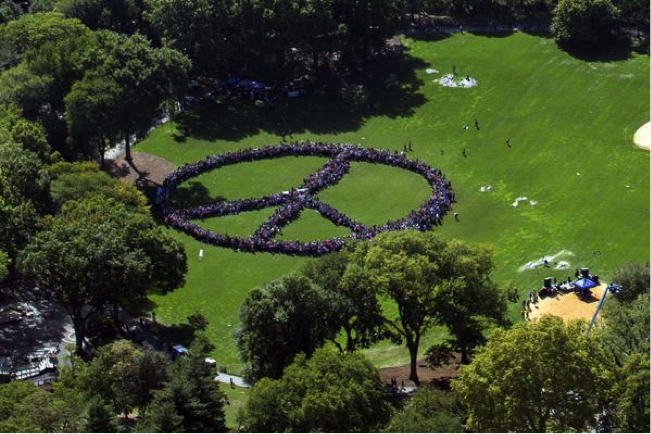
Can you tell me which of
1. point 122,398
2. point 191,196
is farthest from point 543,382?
point 191,196

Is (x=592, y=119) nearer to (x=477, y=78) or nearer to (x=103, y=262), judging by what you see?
(x=477, y=78)

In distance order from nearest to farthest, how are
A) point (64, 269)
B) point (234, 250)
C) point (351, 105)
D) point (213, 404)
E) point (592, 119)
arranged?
point (213, 404), point (64, 269), point (234, 250), point (592, 119), point (351, 105)

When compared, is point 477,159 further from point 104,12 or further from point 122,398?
point 104,12

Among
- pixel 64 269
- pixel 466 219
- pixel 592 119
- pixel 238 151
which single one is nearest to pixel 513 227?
pixel 466 219

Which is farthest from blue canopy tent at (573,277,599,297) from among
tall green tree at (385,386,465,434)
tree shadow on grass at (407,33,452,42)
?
tree shadow on grass at (407,33,452,42)

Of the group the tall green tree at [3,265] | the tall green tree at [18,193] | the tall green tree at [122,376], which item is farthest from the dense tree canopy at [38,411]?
the tall green tree at [18,193]

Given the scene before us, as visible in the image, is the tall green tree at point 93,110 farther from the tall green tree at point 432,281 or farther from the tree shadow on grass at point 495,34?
the tree shadow on grass at point 495,34

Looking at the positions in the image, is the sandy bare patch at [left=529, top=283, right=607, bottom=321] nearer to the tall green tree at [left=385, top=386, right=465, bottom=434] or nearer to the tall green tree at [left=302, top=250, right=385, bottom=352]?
the tall green tree at [left=302, top=250, right=385, bottom=352]
